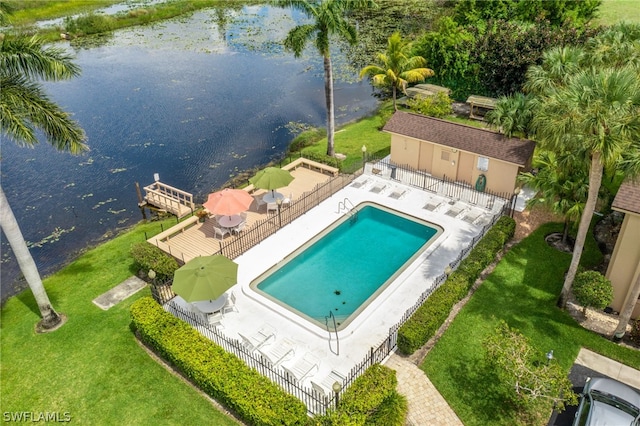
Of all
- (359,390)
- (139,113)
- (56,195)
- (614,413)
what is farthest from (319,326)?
(139,113)

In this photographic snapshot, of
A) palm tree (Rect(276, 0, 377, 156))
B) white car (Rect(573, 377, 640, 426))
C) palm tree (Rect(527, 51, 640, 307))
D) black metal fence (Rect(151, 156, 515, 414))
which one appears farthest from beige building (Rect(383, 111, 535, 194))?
white car (Rect(573, 377, 640, 426))

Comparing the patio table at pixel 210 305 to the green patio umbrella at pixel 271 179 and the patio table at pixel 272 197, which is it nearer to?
the green patio umbrella at pixel 271 179

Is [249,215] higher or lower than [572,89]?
lower

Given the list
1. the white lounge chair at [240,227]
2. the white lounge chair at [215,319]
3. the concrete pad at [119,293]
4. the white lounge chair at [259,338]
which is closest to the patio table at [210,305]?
the white lounge chair at [215,319]

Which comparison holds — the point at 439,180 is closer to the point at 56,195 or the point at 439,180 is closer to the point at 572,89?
the point at 572,89

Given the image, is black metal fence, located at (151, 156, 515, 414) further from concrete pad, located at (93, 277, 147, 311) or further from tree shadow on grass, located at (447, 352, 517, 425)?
tree shadow on grass, located at (447, 352, 517, 425)

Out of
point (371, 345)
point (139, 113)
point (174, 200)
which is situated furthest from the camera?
point (139, 113)
